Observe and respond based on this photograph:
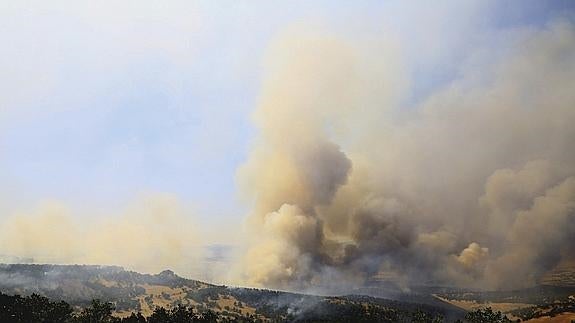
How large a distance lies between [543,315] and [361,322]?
66.9 m

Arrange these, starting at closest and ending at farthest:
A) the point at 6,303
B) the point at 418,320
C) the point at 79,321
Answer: the point at 6,303, the point at 79,321, the point at 418,320

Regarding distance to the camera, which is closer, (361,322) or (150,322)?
(150,322)

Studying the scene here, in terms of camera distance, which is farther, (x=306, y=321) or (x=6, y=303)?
(x=306, y=321)

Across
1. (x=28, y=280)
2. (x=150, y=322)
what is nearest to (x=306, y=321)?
(x=150, y=322)

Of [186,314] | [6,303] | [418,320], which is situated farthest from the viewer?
[418,320]

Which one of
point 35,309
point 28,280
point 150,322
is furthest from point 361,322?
point 28,280

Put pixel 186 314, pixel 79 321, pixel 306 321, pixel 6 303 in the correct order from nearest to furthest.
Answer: pixel 6 303, pixel 79 321, pixel 186 314, pixel 306 321

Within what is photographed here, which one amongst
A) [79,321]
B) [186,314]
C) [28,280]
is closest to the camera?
[79,321]

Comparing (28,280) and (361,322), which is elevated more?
(28,280)

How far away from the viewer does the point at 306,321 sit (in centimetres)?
18175

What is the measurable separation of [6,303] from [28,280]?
279 ft

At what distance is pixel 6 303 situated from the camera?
125m

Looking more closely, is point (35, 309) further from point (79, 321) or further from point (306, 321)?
point (306, 321)

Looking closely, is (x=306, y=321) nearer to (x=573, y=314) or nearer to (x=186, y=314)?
(x=186, y=314)
